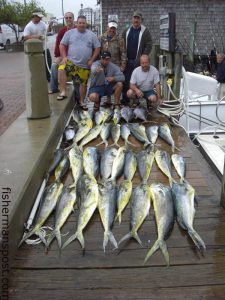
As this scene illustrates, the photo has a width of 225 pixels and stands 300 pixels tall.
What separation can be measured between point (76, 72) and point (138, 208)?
14.3ft

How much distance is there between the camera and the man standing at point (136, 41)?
7271 millimetres

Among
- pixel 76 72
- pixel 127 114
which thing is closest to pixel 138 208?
pixel 127 114

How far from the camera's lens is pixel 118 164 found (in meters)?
4.36

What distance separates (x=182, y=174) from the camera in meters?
4.18

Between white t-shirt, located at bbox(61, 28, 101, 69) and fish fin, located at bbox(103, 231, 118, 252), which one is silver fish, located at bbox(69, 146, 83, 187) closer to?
fish fin, located at bbox(103, 231, 118, 252)

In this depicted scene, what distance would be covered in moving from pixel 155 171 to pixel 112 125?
1.63 meters

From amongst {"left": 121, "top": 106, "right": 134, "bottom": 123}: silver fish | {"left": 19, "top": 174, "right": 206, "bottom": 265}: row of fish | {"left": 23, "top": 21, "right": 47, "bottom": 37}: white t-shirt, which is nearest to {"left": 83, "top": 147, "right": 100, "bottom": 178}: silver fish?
{"left": 19, "top": 174, "right": 206, "bottom": 265}: row of fish

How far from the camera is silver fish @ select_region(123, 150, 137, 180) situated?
418 centimetres

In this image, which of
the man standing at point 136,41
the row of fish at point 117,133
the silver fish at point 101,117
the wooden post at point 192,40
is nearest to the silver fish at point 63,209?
the row of fish at point 117,133

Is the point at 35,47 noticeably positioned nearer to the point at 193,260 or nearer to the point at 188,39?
the point at 193,260

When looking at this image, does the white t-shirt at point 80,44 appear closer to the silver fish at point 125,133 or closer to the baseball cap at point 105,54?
the baseball cap at point 105,54

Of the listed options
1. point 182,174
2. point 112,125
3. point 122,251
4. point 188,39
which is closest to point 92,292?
point 122,251

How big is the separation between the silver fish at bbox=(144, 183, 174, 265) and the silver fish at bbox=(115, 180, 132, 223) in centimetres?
25

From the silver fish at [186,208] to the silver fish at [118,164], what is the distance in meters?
0.76
